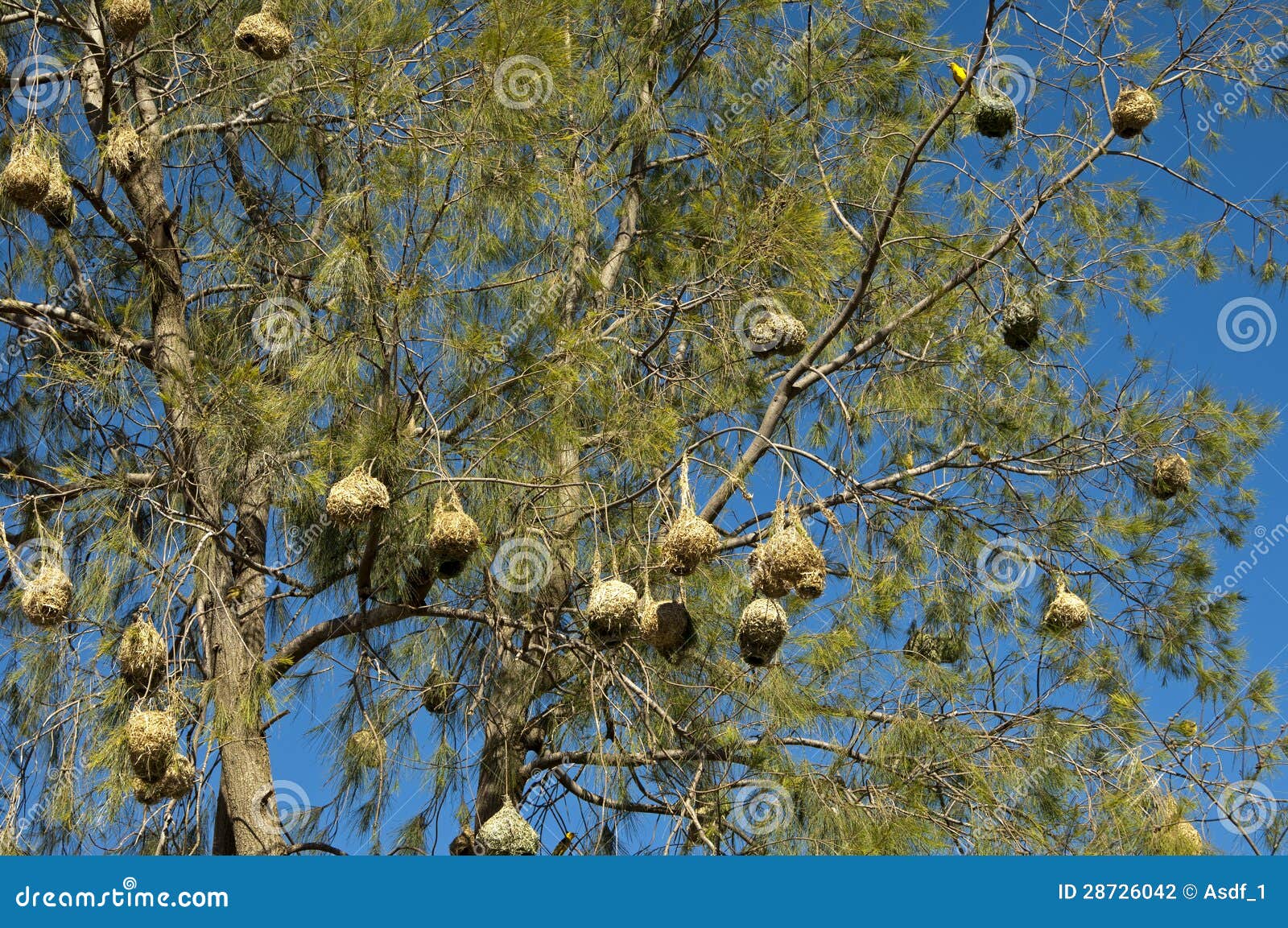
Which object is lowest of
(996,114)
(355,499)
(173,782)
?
(173,782)

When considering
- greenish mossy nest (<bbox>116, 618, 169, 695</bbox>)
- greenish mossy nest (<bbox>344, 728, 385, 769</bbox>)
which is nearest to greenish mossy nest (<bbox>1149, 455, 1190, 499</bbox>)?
greenish mossy nest (<bbox>344, 728, 385, 769</bbox>)

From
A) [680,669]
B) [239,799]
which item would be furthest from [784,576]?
[239,799]

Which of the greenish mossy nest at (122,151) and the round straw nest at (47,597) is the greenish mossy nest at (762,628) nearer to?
the round straw nest at (47,597)

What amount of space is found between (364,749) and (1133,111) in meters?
→ 3.57

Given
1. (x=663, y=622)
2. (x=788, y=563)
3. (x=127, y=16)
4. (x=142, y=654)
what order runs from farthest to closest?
(x=127, y=16), (x=142, y=654), (x=663, y=622), (x=788, y=563)

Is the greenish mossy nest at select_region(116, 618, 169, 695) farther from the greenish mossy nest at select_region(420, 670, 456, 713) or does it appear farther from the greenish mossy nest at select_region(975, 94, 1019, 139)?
the greenish mossy nest at select_region(975, 94, 1019, 139)

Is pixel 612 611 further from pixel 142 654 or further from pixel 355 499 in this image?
pixel 142 654

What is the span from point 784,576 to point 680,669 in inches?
73.4

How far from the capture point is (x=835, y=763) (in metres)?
4.95

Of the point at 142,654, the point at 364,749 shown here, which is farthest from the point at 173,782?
the point at 364,749

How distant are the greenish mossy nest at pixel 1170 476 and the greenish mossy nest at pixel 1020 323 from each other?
3.10ft

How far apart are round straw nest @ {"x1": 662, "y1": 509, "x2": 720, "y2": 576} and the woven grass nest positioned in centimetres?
13

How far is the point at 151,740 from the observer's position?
159 inches

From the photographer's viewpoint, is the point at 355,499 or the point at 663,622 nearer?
the point at 663,622
